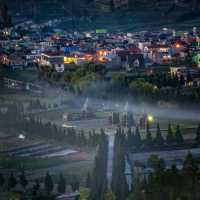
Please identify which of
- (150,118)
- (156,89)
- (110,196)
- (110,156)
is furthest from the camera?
(156,89)

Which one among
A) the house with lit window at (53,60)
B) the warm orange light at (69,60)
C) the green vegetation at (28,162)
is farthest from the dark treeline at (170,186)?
the warm orange light at (69,60)

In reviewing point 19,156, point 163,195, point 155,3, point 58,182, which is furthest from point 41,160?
point 155,3

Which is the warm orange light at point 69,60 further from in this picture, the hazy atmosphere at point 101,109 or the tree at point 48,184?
the tree at point 48,184

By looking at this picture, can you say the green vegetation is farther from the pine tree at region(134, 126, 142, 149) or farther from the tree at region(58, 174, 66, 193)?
the tree at region(58, 174, 66, 193)

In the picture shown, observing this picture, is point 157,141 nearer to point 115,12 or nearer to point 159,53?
point 159,53

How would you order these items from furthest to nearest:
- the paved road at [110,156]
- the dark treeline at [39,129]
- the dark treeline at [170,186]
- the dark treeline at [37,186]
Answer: the dark treeline at [39,129], the paved road at [110,156], the dark treeline at [37,186], the dark treeline at [170,186]

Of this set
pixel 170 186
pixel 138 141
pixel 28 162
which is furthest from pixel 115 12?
pixel 170 186

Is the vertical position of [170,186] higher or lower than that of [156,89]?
lower
